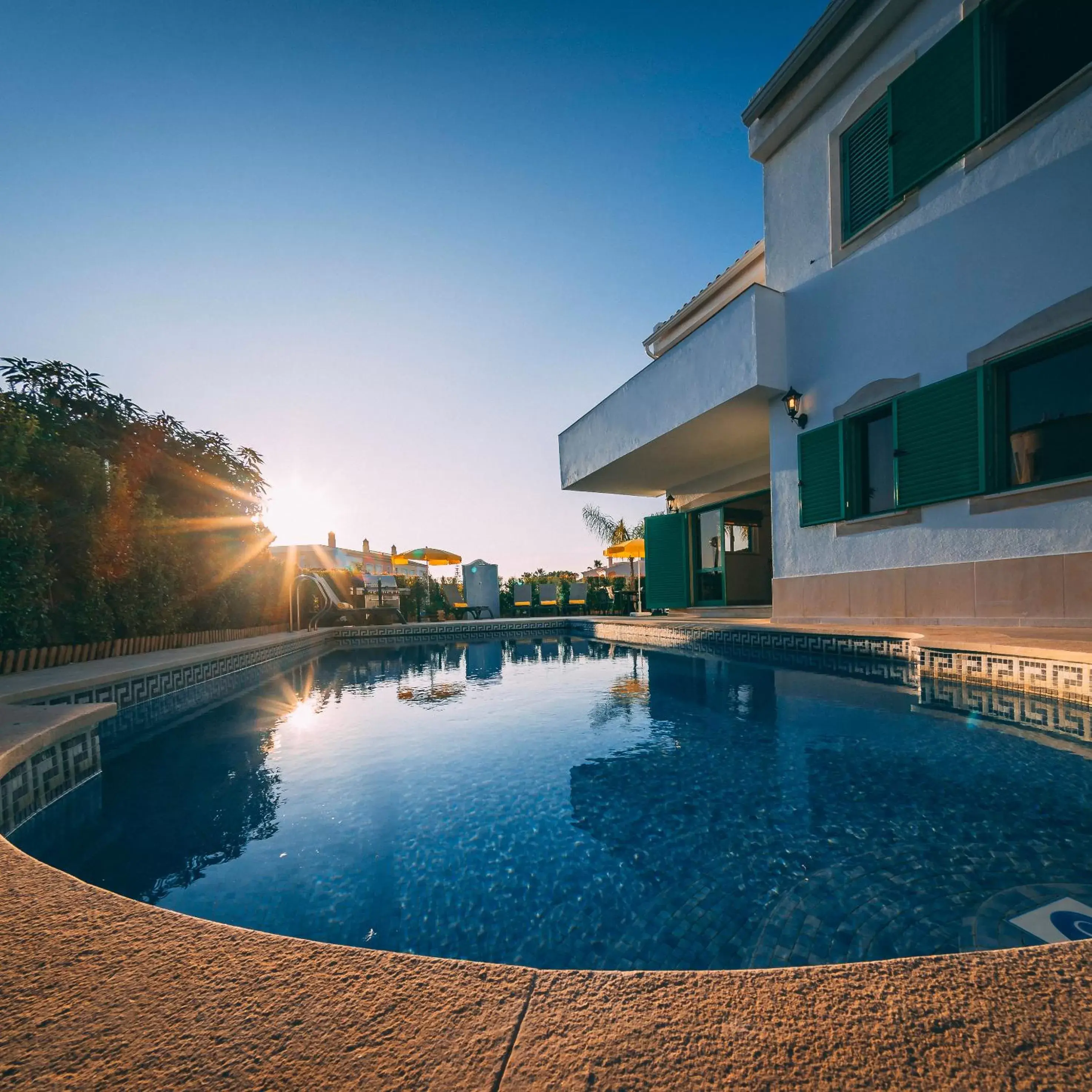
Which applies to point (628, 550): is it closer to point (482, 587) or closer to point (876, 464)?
point (482, 587)

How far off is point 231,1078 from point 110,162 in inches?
451

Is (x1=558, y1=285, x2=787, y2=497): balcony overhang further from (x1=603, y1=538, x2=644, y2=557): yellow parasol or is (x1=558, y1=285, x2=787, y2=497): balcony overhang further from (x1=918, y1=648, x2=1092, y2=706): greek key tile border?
(x1=918, y1=648, x2=1092, y2=706): greek key tile border

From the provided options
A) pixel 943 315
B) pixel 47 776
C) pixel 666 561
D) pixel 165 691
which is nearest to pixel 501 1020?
pixel 47 776

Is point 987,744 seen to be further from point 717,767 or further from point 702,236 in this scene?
point 702,236

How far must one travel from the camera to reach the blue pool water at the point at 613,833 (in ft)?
6.04

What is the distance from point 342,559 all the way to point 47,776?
24.6m

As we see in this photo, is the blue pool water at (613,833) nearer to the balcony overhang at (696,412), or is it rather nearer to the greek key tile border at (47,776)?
the greek key tile border at (47,776)

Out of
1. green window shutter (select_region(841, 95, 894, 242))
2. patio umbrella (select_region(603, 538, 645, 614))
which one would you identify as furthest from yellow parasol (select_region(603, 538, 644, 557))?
green window shutter (select_region(841, 95, 894, 242))

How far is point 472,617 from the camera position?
57.3ft

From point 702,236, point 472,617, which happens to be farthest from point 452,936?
point 472,617

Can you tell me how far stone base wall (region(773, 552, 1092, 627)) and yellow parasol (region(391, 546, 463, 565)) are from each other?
12.2 metres

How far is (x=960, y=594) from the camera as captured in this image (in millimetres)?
6195

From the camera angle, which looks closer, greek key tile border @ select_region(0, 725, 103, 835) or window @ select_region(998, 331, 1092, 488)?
greek key tile border @ select_region(0, 725, 103, 835)

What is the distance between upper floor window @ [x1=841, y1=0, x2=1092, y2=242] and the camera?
18.5 feet
